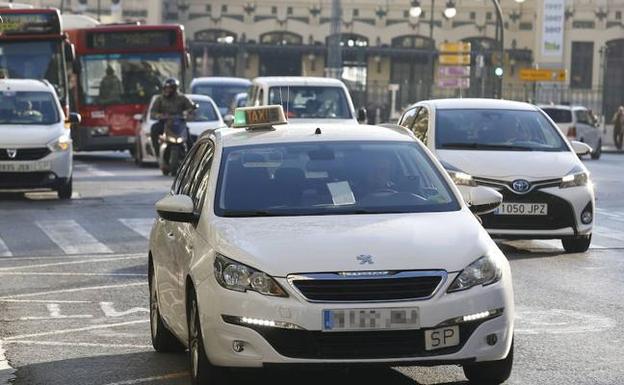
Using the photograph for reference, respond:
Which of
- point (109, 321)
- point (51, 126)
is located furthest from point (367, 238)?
point (51, 126)

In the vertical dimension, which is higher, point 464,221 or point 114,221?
point 464,221

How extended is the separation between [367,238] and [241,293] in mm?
666

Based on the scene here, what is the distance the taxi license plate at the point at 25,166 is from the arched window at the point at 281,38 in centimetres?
6671

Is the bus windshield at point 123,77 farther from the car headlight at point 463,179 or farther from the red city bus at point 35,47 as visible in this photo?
the car headlight at point 463,179

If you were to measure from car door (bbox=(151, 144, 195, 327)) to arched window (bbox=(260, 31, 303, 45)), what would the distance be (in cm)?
7956

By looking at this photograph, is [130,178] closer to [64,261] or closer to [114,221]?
[114,221]

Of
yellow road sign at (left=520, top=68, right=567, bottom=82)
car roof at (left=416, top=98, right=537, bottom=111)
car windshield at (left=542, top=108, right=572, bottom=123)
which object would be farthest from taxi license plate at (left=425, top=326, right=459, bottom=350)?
yellow road sign at (left=520, top=68, right=567, bottom=82)

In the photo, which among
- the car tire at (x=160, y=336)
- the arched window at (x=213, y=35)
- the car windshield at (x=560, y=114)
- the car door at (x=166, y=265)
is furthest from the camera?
the arched window at (x=213, y=35)

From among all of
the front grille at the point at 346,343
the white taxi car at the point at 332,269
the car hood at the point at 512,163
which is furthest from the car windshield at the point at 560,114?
the front grille at the point at 346,343

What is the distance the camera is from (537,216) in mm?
15422

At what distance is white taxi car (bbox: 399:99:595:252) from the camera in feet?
50.6

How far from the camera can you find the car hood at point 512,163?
15539 mm

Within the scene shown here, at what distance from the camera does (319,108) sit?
26078 millimetres

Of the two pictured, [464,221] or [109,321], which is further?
[109,321]
